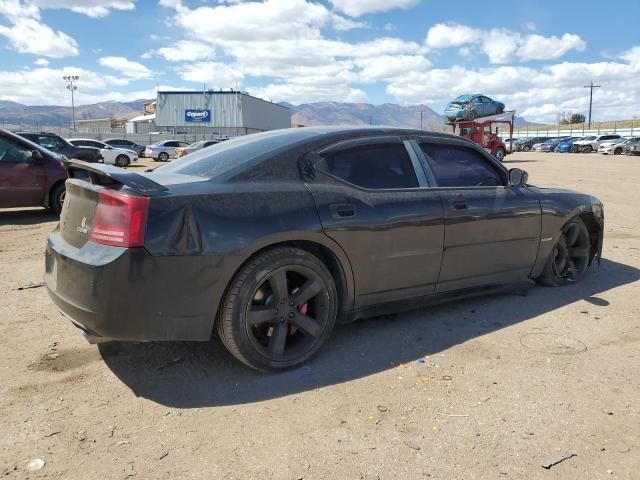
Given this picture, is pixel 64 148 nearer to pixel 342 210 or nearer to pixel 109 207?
pixel 109 207

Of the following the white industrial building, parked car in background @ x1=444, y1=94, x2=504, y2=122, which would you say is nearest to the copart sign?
the white industrial building

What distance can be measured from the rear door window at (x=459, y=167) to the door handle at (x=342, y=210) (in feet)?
3.12

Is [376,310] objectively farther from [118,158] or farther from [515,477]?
[118,158]

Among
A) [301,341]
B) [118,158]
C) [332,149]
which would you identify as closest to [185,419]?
[301,341]

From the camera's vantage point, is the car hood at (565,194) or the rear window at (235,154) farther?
the car hood at (565,194)

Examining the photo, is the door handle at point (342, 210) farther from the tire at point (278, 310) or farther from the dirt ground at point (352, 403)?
the dirt ground at point (352, 403)

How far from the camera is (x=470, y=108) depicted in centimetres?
3030

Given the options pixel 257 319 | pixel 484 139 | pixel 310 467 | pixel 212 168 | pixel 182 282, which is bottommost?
pixel 310 467

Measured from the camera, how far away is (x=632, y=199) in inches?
462

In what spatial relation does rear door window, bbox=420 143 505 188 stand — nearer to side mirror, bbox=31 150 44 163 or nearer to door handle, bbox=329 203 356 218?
door handle, bbox=329 203 356 218

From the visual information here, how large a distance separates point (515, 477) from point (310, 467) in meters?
0.92

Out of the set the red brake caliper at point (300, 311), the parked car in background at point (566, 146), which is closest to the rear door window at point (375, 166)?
the red brake caliper at point (300, 311)

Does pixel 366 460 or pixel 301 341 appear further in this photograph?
pixel 301 341

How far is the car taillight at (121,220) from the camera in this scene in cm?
280
